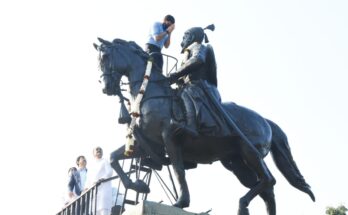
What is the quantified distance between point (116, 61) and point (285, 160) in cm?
378

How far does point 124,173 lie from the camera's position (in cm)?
1437

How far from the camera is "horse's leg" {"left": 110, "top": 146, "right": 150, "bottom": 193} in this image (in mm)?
14227

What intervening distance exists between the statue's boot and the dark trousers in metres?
1.32

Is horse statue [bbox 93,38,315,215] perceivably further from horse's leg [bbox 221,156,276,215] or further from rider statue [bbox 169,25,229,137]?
rider statue [bbox 169,25,229,137]

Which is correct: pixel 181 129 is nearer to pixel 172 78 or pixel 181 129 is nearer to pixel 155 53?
pixel 172 78

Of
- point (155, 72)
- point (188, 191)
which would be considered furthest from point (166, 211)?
point (155, 72)

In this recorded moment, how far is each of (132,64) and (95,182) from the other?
2.50m

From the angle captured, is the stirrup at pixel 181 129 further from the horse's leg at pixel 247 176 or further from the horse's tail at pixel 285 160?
the horse's tail at pixel 285 160

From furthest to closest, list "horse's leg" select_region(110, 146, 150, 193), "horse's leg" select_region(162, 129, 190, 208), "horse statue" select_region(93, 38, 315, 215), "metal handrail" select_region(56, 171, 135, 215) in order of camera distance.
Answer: "metal handrail" select_region(56, 171, 135, 215) < "horse's leg" select_region(110, 146, 150, 193) < "horse statue" select_region(93, 38, 315, 215) < "horse's leg" select_region(162, 129, 190, 208)

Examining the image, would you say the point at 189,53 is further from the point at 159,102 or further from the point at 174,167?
the point at 174,167

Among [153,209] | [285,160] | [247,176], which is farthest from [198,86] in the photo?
[153,209]

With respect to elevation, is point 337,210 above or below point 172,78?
below

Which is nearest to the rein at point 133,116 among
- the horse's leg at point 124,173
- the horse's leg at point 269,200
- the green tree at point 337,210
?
the horse's leg at point 124,173

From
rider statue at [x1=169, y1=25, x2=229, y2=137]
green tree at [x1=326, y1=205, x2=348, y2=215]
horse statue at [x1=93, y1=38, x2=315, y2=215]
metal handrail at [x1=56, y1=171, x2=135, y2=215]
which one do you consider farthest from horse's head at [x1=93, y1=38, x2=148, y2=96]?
green tree at [x1=326, y1=205, x2=348, y2=215]
